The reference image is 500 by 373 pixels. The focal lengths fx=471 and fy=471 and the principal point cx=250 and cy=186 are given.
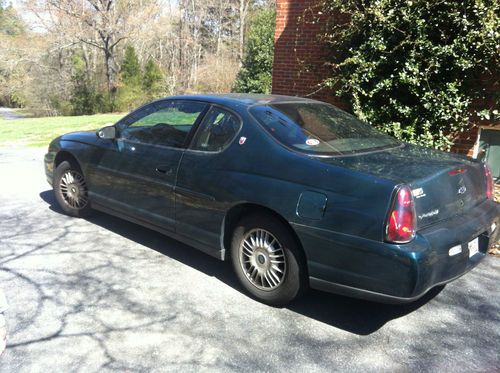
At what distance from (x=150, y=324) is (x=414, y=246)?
185 centimetres

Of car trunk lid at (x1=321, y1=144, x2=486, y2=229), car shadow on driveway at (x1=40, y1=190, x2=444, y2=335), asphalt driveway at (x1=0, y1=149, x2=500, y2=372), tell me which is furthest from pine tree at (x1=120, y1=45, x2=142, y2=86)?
car trunk lid at (x1=321, y1=144, x2=486, y2=229)

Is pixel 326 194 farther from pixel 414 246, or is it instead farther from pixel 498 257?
pixel 498 257

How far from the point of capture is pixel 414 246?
2.87 meters

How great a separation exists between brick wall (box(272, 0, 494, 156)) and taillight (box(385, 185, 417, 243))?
532 centimetres

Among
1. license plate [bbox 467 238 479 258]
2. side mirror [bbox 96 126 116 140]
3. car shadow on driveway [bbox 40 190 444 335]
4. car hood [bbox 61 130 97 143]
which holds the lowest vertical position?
car shadow on driveway [bbox 40 190 444 335]

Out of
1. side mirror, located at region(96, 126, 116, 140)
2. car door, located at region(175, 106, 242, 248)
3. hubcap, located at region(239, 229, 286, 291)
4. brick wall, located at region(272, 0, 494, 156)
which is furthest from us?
brick wall, located at region(272, 0, 494, 156)

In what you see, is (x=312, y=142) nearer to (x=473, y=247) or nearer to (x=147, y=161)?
(x=473, y=247)

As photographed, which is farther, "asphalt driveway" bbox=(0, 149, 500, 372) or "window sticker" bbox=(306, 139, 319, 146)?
"window sticker" bbox=(306, 139, 319, 146)

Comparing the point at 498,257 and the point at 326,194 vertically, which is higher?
the point at 326,194

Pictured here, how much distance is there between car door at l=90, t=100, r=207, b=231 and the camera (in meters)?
4.23

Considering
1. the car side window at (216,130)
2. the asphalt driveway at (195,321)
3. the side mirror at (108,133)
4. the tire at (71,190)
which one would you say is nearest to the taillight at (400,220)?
the asphalt driveway at (195,321)

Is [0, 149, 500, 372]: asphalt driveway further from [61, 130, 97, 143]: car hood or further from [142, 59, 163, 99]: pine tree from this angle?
[142, 59, 163, 99]: pine tree

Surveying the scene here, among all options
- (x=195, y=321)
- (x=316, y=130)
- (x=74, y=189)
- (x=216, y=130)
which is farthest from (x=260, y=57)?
(x=195, y=321)

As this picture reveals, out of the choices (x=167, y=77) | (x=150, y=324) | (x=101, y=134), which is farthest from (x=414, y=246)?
(x=167, y=77)
